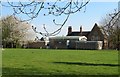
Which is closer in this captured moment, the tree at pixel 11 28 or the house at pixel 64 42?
the tree at pixel 11 28

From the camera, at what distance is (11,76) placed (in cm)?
1421

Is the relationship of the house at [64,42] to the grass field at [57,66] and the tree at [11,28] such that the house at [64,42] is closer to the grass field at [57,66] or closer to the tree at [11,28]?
the tree at [11,28]

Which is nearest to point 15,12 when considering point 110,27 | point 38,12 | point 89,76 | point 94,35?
point 38,12

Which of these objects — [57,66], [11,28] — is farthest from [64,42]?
[57,66]

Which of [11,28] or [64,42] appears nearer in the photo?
[11,28]

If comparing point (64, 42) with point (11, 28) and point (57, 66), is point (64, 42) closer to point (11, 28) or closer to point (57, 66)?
point (11, 28)

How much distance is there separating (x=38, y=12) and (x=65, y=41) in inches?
3684

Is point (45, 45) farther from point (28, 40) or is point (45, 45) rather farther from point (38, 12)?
point (38, 12)

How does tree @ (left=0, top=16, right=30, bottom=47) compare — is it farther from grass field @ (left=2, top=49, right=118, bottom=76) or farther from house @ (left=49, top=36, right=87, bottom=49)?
house @ (left=49, top=36, right=87, bottom=49)

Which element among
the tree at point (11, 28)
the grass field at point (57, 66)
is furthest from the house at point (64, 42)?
the grass field at point (57, 66)

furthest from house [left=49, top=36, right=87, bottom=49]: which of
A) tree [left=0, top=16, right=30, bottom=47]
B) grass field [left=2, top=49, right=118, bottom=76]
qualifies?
grass field [left=2, top=49, right=118, bottom=76]

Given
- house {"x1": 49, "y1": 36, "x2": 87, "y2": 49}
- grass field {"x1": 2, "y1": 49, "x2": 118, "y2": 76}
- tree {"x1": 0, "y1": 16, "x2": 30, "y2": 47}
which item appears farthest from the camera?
house {"x1": 49, "y1": 36, "x2": 87, "y2": 49}

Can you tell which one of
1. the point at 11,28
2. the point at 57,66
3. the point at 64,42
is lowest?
the point at 57,66

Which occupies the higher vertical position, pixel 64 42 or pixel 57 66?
pixel 64 42
